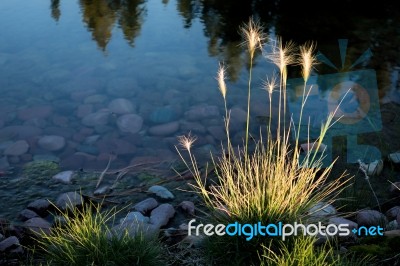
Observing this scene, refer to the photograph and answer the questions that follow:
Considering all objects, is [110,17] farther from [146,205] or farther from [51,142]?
[146,205]

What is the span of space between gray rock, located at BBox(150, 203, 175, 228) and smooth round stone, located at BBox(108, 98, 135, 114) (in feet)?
5.32

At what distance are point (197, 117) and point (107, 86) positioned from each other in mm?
1118

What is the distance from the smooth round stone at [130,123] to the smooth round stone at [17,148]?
2.57 feet

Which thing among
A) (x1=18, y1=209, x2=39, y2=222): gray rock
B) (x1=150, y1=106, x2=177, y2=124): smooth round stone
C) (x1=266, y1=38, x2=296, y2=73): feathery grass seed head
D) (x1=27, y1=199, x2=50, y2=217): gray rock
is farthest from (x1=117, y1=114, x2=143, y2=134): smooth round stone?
(x1=266, y1=38, x2=296, y2=73): feathery grass seed head

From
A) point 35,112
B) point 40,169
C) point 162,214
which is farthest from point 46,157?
point 162,214

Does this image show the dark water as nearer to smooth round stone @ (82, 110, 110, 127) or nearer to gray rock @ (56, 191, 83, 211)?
smooth round stone @ (82, 110, 110, 127)

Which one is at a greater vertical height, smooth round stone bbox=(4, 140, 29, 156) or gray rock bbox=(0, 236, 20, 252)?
gray rock bbox=(0, 236, 20, 252)

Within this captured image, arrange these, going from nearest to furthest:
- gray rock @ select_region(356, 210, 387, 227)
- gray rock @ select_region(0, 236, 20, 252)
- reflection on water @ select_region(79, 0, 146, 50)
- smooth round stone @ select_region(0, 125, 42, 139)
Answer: gray rock @ select_region(0, 236, 20, 252)
gray rock @ select_region(356, 210, 387, 227)
smooth round stone @ select_region(0, 125, 42, 139)
reflection on water @ select_region(79, 0, 146, 50)

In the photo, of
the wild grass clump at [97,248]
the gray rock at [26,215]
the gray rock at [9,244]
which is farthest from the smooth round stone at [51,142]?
the wild grass clump at [97,248]

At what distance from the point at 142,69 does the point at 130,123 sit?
3.78 feet

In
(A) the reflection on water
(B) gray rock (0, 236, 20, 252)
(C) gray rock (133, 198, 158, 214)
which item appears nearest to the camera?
(B) gray rock (0, 236, 20, 252)

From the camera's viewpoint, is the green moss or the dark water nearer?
the green moss

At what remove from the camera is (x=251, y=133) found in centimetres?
439

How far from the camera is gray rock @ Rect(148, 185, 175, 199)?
359 cm
